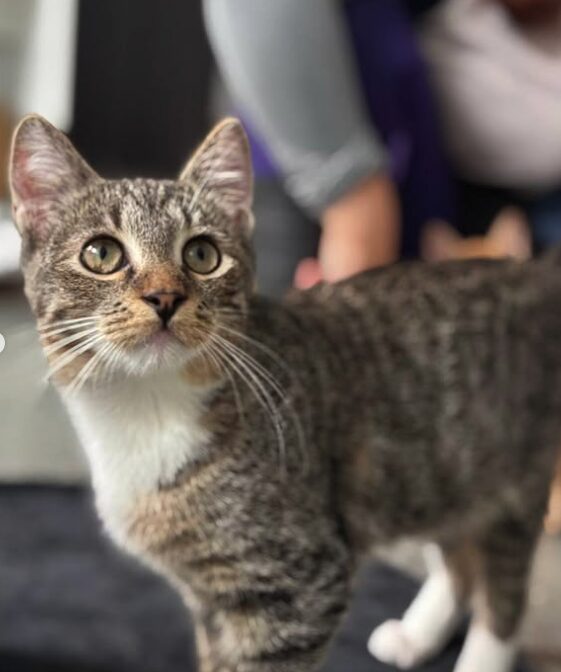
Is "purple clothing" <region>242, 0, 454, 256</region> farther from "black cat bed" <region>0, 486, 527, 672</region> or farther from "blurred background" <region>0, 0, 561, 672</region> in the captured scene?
"black cat bed" <region>0, 486, 527, 672</region>

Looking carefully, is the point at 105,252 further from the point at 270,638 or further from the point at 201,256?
the point at 270,638

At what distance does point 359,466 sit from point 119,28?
37cm

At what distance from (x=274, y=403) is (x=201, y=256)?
0.14 m

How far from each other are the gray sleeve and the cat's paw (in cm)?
45

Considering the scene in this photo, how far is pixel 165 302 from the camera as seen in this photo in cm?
53

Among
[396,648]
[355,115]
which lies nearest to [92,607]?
[396,648]

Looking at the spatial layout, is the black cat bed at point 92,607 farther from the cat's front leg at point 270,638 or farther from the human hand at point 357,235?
the human hand at point 357,235

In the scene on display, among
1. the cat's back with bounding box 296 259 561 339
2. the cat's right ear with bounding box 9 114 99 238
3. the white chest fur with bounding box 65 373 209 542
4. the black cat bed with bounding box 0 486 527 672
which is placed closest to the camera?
the cat's right ear with bounding box 9 114 99 238

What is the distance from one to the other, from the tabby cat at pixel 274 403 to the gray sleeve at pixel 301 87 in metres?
0.06

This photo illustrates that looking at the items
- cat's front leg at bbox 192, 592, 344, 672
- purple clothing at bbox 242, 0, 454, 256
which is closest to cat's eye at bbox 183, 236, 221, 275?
purple clothing at bbox 242, 0, 454, 256

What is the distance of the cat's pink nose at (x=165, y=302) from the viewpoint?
0.52 metres

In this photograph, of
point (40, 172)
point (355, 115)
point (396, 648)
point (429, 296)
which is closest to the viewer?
point (40, 172)

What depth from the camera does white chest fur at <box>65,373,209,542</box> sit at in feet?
2.00

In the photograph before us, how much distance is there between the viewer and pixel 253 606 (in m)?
0.67
